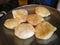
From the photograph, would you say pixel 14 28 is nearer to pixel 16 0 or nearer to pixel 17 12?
pixel 17 12

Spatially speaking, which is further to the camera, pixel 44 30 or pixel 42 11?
pixel 42 11

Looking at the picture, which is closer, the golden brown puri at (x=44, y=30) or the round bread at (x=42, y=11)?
the golden brown puri at (x=44, y=30)

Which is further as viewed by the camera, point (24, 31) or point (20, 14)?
point (20, 14)

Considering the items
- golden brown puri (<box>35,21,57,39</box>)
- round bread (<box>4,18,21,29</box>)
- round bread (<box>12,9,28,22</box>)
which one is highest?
round bread (<box>12,9,28,22</box>)
